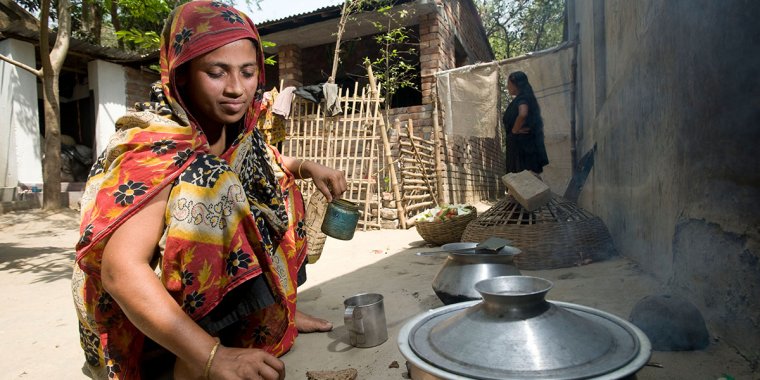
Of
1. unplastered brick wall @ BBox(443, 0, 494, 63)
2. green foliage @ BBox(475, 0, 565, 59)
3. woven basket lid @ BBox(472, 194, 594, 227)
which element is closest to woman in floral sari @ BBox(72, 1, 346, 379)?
woven basket lid @ BBox(472, 194, 594, 227)

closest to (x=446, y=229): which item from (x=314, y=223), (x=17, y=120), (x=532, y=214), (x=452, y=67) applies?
(x=532, y=214)

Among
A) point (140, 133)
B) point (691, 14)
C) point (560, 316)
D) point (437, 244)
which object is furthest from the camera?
point (437, 244)

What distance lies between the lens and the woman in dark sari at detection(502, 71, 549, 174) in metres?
5.27

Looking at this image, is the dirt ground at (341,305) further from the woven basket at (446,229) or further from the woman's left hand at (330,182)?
the woman's left hand at (330,182)

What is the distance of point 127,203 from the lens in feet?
4.19

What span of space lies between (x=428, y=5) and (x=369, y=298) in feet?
21.7

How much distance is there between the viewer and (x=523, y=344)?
2.61ft

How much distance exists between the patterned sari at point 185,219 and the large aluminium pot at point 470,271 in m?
0.76

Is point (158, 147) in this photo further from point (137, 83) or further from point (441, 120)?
point (137, 83)

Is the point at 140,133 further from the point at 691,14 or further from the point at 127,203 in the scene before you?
the point at 691,14

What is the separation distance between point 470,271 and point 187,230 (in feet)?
4.00

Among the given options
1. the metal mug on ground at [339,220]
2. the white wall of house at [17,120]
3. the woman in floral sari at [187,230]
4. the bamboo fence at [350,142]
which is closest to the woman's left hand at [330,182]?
the metal mug on ground at [339,220]

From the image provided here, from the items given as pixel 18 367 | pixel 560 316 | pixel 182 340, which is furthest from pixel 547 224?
pixel 18 367

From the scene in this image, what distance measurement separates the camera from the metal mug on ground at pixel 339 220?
2.05 meters
